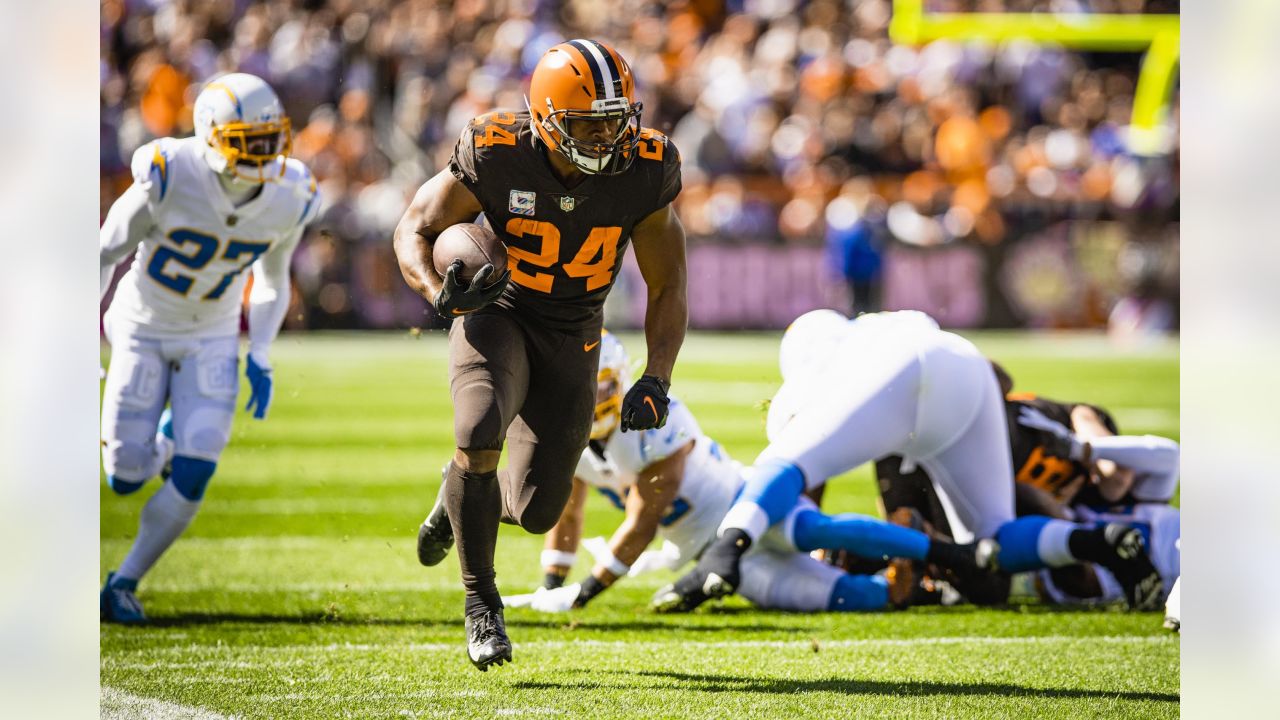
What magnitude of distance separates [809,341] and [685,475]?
0.59 m

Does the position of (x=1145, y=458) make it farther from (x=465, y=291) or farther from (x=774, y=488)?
(x=465, y=291)

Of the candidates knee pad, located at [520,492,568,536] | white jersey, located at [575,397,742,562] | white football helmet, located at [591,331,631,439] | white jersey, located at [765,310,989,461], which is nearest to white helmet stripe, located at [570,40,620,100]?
knee pad, located at [520,492,568,536]

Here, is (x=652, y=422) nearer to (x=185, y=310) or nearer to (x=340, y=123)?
(x=185, y=310)

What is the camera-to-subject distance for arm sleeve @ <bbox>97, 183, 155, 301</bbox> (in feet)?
15.4

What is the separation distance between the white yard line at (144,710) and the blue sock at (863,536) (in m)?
1.91

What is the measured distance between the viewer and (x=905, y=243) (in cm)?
1563

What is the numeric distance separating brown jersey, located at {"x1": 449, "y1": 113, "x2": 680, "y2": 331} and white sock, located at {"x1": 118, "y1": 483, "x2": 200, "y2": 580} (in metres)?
1.60

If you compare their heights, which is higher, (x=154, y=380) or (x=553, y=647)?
(x=154, y=380)

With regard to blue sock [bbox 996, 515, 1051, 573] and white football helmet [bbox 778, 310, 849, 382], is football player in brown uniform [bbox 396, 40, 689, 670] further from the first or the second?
blue sock [bbox 996, 515, 1051, 573]

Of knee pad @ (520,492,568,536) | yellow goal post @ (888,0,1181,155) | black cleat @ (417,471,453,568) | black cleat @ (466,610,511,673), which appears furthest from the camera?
yellow goal post @ (888,0,1181,155)
